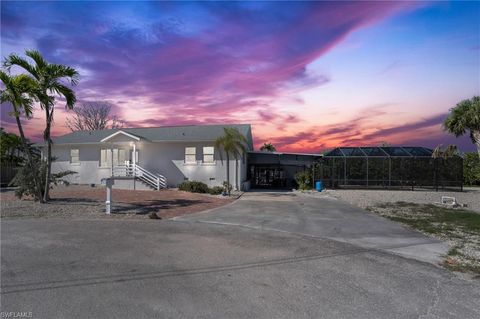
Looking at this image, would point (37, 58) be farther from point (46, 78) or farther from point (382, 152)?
point (382, 152)

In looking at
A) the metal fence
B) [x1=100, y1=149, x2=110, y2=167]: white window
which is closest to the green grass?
[x1=100, y1=149, x2=110, y2=167]: white window

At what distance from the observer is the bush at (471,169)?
1283 inches

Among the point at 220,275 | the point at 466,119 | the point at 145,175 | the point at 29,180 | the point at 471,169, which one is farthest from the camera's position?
the point at 471,169

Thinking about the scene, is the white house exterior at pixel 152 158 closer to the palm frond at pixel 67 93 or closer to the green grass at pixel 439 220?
the palm frond at pixel 67 93

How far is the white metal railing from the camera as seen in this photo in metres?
26.3

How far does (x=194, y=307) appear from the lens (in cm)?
448

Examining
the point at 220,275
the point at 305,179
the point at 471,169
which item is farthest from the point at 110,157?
the point at 471,169

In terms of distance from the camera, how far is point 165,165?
27828mm

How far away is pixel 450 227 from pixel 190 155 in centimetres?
1949

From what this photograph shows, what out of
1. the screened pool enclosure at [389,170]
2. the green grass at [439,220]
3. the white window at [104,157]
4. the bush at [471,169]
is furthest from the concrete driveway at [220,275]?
the bush at [471,169]

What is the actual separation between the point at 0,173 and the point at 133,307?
3003cm

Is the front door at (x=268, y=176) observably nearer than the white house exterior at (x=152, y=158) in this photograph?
No

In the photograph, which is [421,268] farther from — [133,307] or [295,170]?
[295,170]

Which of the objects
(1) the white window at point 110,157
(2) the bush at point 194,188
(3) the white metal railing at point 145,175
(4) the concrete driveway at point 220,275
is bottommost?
(4) the concrete driveway at point 220,275
